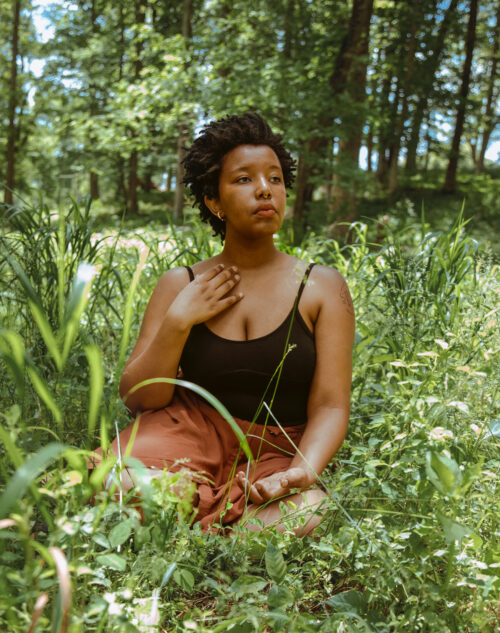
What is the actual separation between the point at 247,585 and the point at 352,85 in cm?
738

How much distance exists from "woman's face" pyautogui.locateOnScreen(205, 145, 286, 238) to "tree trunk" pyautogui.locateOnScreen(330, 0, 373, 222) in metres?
5.44

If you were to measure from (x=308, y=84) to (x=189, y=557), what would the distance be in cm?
741

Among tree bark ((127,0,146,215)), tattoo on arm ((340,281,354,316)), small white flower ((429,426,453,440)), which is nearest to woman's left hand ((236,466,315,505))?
small white flower ((429,426,453,440))

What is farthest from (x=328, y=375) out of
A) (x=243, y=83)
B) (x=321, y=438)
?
(x=243, y=83)

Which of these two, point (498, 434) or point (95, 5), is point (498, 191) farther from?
point (498, 434)

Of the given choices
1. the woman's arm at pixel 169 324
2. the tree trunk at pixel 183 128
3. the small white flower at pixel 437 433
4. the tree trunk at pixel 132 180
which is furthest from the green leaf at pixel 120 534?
the tree trunk at pixel 132 180

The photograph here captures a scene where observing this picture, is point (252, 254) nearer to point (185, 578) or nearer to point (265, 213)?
point (265, 213)

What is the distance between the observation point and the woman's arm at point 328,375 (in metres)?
1.83

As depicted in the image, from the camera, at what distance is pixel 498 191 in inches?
685

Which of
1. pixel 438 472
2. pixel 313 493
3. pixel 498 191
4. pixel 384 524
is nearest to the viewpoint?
pixel 438 472

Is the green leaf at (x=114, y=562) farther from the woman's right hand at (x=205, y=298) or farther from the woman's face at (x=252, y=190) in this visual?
the woman's face at (x=252, y=190)

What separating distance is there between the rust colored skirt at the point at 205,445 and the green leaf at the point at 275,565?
45 centimetres

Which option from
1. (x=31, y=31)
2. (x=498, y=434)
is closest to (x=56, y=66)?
(x=31, y=31)

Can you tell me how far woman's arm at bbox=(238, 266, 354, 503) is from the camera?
1.83 m
